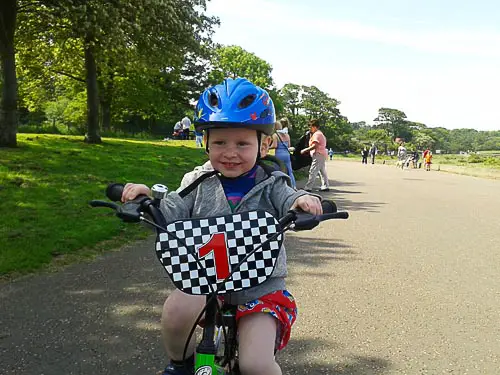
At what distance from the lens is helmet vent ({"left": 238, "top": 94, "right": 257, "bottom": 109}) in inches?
89.2

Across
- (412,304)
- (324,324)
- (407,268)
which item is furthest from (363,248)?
(324,324)

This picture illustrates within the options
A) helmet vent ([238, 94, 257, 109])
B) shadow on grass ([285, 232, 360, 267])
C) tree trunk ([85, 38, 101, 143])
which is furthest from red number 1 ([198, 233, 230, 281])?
tree trunk ([85, 38, 101, 143])

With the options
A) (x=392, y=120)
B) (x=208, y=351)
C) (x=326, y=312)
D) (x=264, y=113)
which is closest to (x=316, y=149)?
(x=326, y=312)

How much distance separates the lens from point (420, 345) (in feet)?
12.0

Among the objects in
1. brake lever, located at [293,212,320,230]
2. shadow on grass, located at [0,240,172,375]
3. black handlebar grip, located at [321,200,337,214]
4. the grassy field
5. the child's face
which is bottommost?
the grassy field

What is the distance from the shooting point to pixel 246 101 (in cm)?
228

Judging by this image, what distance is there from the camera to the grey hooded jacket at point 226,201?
2.35 metres

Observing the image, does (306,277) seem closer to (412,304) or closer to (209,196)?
(412,304)

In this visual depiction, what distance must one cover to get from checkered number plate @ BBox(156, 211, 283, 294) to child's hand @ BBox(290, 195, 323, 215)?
210 mm

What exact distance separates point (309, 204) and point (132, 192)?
2.65 ft

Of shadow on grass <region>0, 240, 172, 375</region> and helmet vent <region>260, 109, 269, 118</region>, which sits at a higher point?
helmet vent <region>260, 109, 269, 118</region>

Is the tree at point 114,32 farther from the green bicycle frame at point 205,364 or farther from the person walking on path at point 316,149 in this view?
the green bicycle frame at point 205,364

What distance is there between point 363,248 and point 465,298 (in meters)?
2.10

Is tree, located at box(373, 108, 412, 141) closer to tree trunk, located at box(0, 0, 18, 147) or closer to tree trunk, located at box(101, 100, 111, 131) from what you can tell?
tree trunk, located at box(101, 100, 111, 131)
